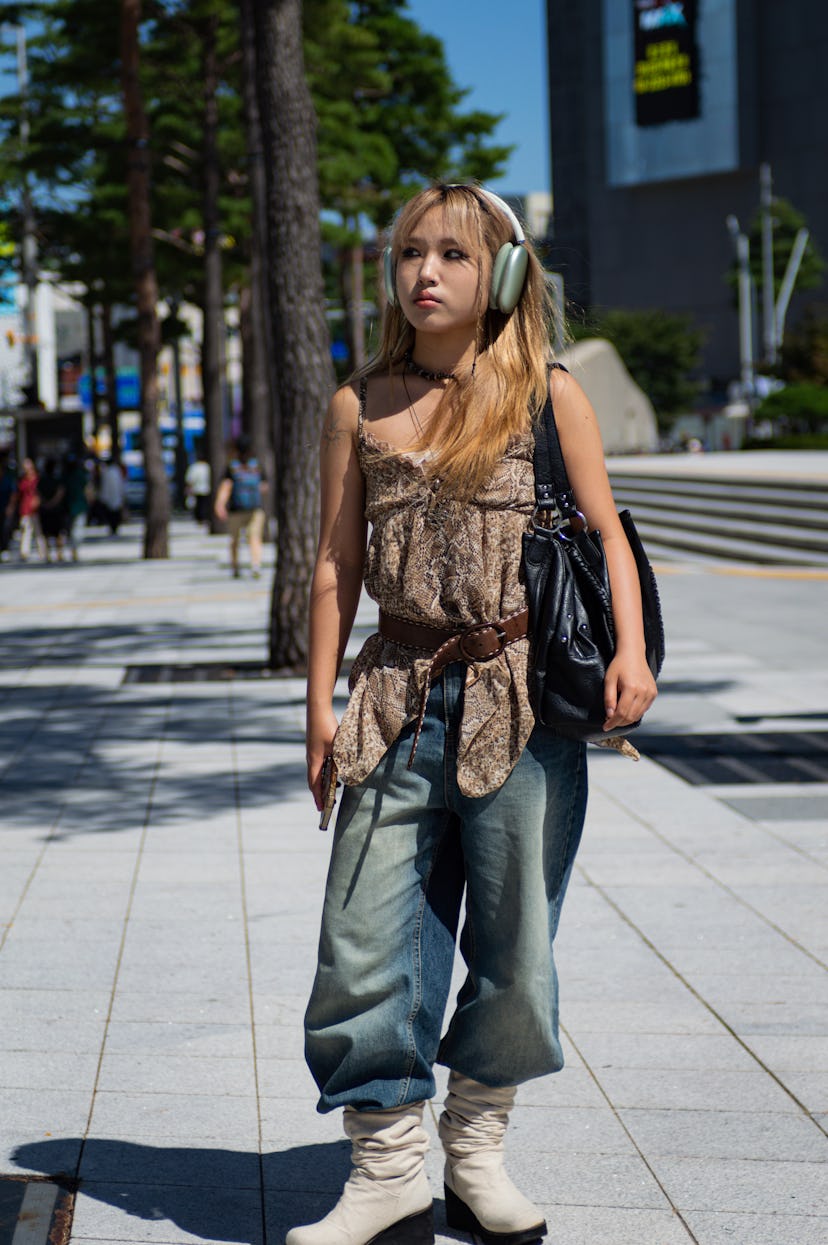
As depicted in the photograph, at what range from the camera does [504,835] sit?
9.43ft

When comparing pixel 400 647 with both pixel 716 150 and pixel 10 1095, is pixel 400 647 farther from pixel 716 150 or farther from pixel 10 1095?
pixel 716 150

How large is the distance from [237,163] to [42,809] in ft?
87.8

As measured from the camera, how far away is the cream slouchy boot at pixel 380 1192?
2906 mm

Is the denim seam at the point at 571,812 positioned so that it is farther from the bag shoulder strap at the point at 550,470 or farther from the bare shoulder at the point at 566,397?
the bare shoulder at the point at 566,397

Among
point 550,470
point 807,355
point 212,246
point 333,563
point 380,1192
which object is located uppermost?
point 807,355

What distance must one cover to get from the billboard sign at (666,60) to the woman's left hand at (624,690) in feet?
328

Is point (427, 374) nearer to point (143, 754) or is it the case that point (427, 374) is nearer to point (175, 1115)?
point (175, 1115)

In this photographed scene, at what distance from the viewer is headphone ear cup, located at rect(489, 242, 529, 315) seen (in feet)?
9.49

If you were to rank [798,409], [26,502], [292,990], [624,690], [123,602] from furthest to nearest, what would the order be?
[798,409], [26,502], [123,602], [292,990], [624,690]

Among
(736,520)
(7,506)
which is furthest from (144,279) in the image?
(736,520)

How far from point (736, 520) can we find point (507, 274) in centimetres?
2263

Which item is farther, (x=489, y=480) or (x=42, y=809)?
(x=42, y=809)

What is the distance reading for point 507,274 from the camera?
2898mm

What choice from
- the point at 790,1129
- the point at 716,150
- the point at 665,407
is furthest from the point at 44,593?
the point at 716,150
